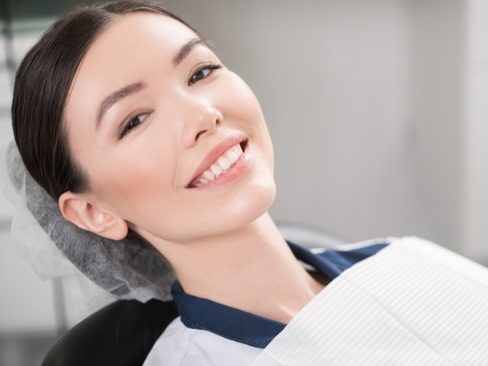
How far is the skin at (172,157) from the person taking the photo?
0.94 m

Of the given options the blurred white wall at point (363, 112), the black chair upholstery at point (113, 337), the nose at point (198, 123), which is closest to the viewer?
the nose at point (198, 123)

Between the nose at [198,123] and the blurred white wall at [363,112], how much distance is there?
4.71ft

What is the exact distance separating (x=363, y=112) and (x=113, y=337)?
1.66 m

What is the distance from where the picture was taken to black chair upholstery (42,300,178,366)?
1.03m

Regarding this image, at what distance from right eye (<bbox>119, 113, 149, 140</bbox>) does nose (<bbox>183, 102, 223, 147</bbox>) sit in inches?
2.9

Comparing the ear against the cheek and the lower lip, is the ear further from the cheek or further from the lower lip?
the lower lip

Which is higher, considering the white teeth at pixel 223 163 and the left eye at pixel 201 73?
the left eye at pixel 201 73

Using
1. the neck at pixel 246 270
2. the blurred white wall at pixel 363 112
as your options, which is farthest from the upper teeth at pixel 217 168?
the blurred white wall at pixel 363 112

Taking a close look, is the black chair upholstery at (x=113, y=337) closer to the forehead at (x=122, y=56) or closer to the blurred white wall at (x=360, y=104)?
the forehead at (x=122, y=56)

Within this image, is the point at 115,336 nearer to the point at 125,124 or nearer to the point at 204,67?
the point at 125,124

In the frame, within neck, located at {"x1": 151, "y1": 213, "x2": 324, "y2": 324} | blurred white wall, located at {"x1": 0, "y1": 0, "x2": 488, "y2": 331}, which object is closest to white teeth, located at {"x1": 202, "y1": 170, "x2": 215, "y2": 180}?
neck, located at {"x1": 151, "y1": 213, "x2": 324, "y2": 324}

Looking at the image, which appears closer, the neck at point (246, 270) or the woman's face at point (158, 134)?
the woman's face at point (158, 134)

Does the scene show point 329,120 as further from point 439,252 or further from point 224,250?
point 224,250

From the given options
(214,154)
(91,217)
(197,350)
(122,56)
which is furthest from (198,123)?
(197,350)
